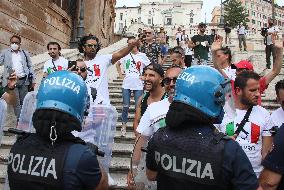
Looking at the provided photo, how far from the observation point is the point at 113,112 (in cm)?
483

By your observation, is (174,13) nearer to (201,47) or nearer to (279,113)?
(201,47)

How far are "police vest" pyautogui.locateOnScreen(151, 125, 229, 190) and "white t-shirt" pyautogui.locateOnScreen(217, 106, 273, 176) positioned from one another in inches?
69.8

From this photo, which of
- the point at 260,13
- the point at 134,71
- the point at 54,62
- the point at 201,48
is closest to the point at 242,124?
the point at 134,71

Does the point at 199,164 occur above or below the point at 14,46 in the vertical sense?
below

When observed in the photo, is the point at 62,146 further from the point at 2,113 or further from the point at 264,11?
the point at 264,11

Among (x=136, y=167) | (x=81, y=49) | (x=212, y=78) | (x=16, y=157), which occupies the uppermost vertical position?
(x=81, y=49)

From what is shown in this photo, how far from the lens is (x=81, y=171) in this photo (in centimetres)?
216

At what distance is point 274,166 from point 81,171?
1.11 meters

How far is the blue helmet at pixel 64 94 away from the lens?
231cm

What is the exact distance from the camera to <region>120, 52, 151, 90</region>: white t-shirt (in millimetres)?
7867

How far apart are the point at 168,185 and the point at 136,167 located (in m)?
0.83

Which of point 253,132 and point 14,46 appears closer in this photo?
point 253,132

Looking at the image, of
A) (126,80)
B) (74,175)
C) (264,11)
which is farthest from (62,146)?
(264,11)

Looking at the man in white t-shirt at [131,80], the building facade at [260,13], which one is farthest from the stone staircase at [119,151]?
the building facade at [260,13]
